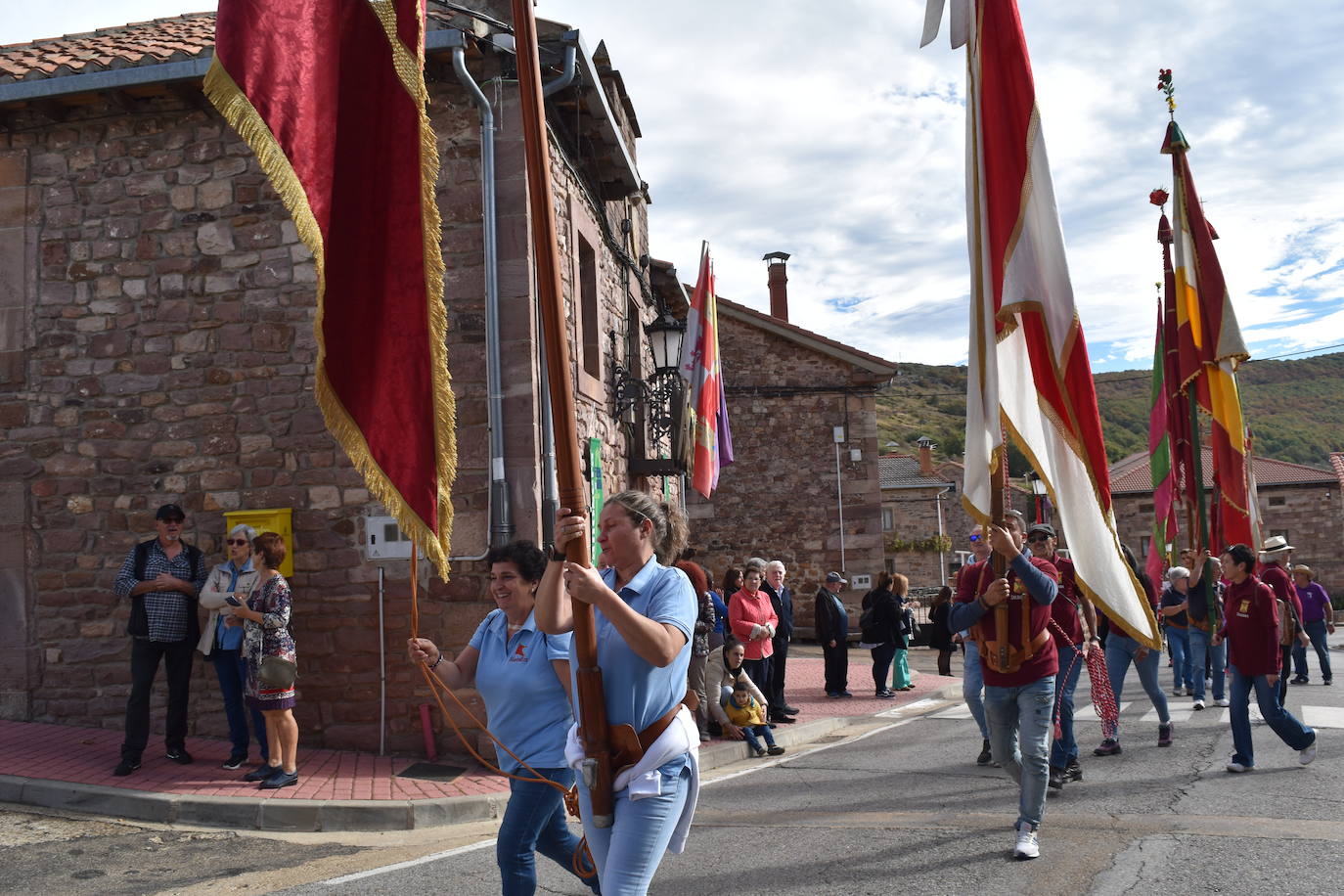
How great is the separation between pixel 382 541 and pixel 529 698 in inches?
199

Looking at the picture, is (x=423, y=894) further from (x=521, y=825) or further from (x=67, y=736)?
(x=67, y=736)

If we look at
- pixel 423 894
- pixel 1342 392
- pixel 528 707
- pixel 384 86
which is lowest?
pixel 423 894

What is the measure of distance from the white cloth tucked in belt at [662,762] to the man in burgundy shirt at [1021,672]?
2391 mm

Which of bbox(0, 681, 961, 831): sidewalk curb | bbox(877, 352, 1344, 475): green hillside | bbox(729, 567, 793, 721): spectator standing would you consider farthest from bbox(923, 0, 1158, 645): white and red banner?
bbox(877, 352, 1344, 475): green hillside

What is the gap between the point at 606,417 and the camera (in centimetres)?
1215

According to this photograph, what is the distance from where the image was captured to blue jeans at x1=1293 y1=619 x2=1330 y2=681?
1409cm

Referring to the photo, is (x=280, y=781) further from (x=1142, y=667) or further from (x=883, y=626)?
(x=883, y=626)

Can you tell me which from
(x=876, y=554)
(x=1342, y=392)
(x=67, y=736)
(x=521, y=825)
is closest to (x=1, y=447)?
(x=67, y=736)

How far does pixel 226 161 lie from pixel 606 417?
483cm

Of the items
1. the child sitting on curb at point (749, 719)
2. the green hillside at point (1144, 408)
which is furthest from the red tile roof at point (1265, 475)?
the green hillside at point (1144, 408)

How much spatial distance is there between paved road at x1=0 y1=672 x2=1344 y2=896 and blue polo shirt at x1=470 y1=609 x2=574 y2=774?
4.91 feet

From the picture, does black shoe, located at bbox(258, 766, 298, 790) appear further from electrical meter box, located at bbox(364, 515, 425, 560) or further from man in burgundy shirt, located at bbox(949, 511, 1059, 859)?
man in burgundy shirt, located at bbox(949, 511, 1059, 859)

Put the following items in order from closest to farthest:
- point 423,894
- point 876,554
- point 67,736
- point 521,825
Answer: point 521,825
point 423,894
point 67,736
point 876,554

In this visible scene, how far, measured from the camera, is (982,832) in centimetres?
580
